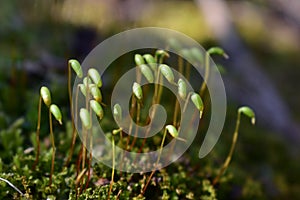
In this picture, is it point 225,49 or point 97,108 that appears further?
point 225,49

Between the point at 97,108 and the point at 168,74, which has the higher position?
the point at 168,74

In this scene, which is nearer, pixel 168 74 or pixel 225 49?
pixel 168 74

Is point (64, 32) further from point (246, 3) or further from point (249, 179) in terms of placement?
point (246, 3)

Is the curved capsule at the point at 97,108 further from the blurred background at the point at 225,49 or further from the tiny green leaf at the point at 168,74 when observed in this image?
the blurred background at the point at 225,49

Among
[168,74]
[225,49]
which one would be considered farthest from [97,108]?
[225,49]

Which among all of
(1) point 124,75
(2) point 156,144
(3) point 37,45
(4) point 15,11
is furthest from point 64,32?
(2) point 156,144

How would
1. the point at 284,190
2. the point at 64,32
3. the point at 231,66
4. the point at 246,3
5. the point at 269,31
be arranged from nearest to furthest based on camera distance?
1. the point at 284,190
2. the point at 64,32
3. the point at 231,66
4. the point at 269,31
5. the point at 246,3

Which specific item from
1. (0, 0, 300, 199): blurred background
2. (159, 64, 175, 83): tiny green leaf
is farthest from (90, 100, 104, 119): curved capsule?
(0, 0, 300, 199): blurred background

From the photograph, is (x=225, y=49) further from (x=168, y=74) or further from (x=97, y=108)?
Result: (x=97, y=108)
